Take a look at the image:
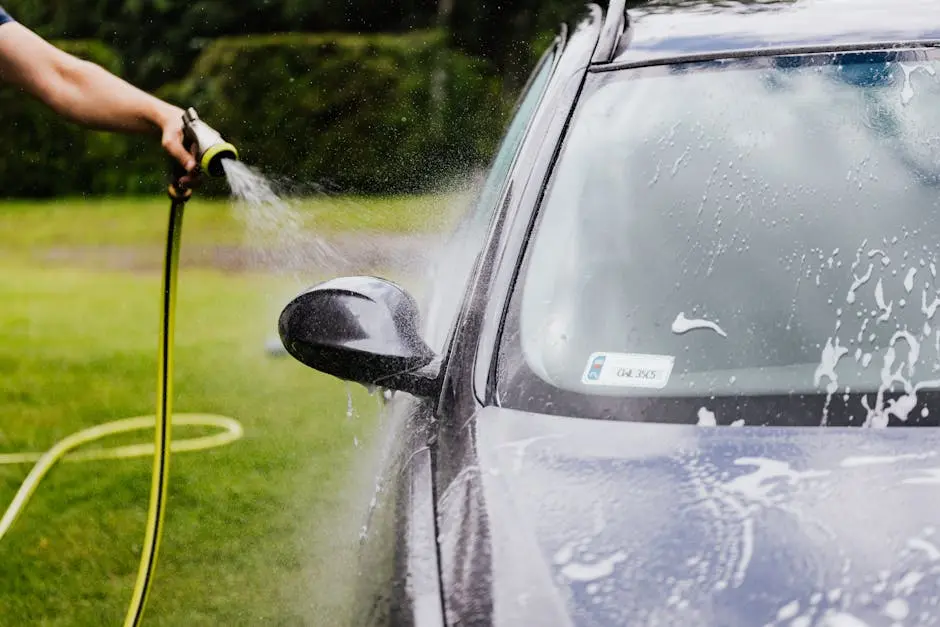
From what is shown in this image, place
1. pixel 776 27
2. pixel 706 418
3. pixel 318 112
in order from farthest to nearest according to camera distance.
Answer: pixel 318 112 < pixel 776 27 < pixel 706 418

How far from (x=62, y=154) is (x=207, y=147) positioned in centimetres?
1744

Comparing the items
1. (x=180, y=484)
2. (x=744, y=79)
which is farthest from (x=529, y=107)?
(x=180, y=484)

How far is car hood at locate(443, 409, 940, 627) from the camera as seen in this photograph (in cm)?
162

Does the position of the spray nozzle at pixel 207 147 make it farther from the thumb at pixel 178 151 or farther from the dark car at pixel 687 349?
the dark car at pixel 687 349

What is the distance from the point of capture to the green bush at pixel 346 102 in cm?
1686

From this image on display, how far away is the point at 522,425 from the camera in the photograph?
6.73 feet

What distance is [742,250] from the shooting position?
7.53 feet

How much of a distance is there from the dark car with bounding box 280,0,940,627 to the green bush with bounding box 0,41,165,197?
1708 cm

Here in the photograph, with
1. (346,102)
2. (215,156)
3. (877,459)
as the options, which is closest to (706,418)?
(877,459)

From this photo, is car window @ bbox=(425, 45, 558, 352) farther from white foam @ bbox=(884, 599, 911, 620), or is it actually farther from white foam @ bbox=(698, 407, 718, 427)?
white foam @ bbox=(884, 599, 911, 620)

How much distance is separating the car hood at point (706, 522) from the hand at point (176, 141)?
38.3 inches

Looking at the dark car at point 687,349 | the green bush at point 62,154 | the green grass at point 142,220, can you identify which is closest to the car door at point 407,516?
the dark car at point 687,349

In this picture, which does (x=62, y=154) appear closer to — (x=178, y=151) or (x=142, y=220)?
(x=142, y=220)

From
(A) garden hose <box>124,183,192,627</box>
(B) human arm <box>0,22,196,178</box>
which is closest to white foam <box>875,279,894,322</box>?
(B) human arm <box>0,22,196,178</box>
